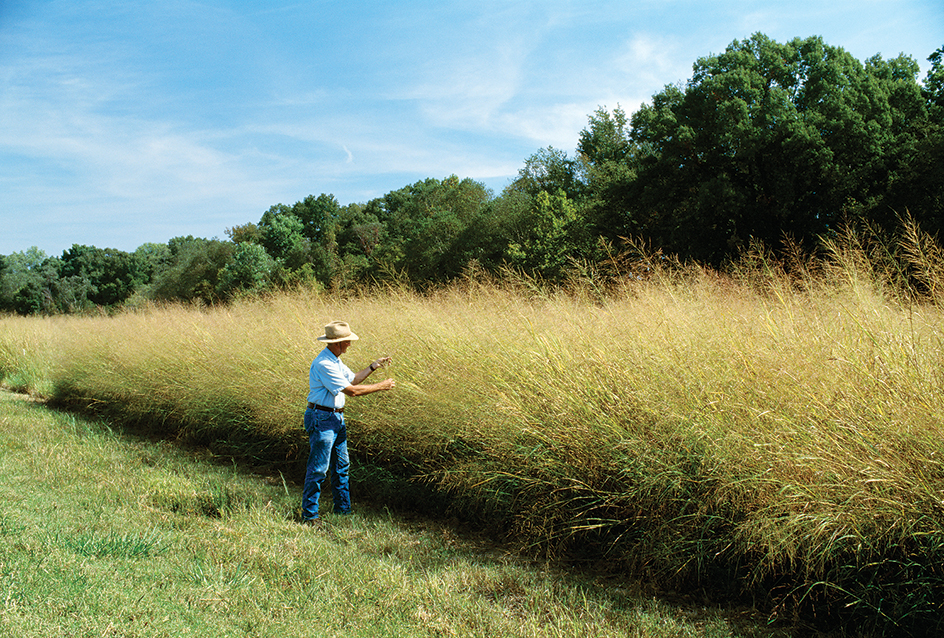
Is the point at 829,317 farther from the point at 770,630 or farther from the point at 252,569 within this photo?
the point at 252,569

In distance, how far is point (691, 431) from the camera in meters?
3.47

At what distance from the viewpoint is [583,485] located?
3.76 meters

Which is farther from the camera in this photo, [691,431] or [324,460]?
[324,460]

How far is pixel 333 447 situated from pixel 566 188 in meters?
34.5

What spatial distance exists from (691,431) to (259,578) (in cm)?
271

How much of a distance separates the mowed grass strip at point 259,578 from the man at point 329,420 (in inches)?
9.1

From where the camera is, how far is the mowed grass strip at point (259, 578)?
9.16ft

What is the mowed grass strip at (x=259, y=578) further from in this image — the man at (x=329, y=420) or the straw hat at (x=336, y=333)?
the straw hat at (x=336, y=333)

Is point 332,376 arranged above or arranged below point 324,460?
above

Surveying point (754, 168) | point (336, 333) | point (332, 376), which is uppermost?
point (754, 168)

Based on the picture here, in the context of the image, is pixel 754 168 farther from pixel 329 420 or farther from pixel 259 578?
pixel 259 578

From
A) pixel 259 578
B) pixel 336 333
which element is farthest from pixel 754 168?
pixel 259 578

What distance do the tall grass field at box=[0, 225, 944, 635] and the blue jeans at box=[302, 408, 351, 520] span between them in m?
0.46

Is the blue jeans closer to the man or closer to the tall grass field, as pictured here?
the man
